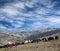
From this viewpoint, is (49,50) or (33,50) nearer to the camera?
(49,50)

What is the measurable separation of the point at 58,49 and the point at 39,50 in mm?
3975

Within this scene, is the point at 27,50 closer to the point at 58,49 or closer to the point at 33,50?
the point at 33,50

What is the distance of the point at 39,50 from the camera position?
90.5 feet

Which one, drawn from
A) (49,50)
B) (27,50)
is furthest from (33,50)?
(49,50)

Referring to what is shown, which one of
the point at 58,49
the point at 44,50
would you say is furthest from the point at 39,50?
the point at 58,49

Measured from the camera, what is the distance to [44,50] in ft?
87.7

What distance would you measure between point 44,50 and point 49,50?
141 centimetres

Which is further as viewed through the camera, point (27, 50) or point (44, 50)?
point (27, 50)

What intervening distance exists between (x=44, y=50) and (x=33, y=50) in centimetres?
267

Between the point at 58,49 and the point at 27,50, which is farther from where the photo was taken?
the point at 27,50

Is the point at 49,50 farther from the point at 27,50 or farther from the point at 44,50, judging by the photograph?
the point at 27,50

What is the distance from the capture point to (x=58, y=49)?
25188 millimetres

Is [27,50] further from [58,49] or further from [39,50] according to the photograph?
[58,49]

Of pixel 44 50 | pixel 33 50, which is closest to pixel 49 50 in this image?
pixel 44 50
